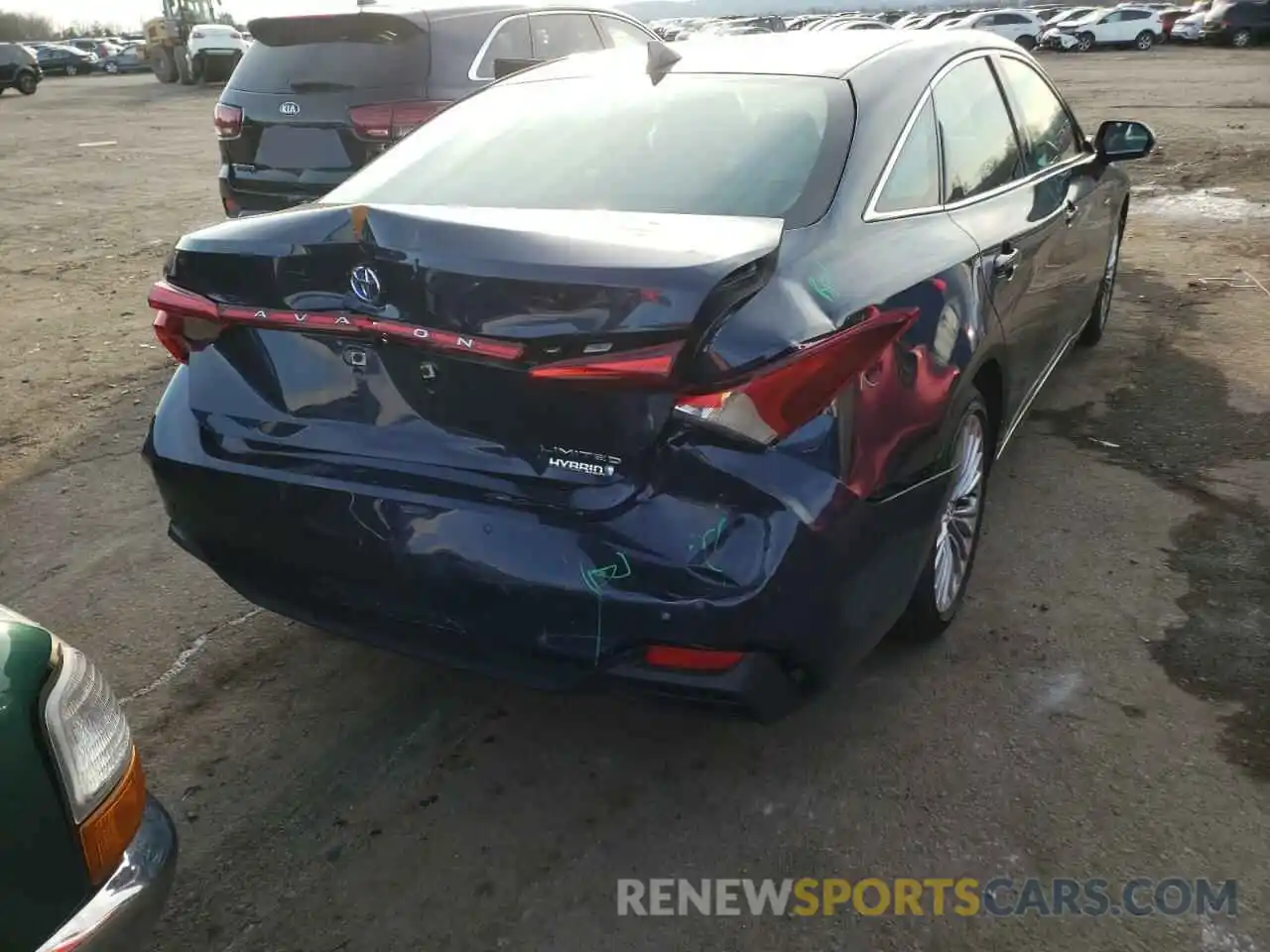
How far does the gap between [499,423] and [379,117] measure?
427cm

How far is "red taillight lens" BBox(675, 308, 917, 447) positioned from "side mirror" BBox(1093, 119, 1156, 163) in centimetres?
317

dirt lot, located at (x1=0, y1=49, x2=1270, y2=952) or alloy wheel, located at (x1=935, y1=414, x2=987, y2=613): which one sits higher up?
alloy wheel, located at (x1=935, y1=414, x2=987, y2=613)

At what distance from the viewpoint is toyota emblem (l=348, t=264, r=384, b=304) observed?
2234 mm

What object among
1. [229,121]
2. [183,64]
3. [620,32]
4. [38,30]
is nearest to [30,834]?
[229,121]

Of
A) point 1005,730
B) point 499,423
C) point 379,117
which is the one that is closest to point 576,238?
point 499,423

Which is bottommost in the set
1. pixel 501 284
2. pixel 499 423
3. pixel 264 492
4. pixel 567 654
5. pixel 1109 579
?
pixel 1109 579

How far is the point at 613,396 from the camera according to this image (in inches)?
82.8

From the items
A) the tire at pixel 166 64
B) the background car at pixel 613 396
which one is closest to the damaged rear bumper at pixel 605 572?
the background car at pixel 613 396

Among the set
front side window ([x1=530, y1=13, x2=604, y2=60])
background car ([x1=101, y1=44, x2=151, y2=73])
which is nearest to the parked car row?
front side window ([x1=530, y1=13, x2=604, y2=60])

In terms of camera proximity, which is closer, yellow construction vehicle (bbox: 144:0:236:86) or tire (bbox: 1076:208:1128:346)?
tire (bbox: 1076:208:1128:346)

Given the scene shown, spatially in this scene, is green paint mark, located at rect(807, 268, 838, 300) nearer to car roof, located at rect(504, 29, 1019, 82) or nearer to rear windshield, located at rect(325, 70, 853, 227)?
rear windshield, located at rect(325, 70, 853, 227)

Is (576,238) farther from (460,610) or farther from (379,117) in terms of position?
(379,117)

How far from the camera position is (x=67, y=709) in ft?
5.62

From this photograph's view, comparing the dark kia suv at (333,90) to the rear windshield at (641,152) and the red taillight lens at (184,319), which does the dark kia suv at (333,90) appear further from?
the red taillight lens at (184,319)
